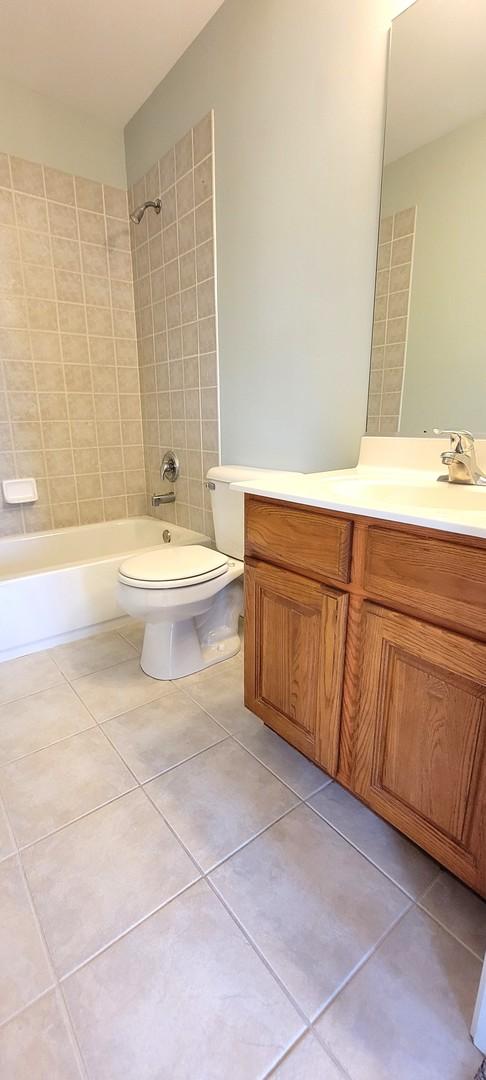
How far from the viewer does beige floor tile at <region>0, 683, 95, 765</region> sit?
4.35 ft

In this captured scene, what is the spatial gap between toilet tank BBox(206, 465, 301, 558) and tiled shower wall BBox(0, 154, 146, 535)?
3.29 ft

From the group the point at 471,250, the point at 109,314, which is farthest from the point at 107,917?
the point at 109,314

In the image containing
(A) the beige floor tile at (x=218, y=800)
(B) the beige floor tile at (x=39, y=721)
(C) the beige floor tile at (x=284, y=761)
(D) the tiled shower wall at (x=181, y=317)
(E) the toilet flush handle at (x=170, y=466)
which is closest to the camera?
(A) the beige floor tile at (x=218, y=800)

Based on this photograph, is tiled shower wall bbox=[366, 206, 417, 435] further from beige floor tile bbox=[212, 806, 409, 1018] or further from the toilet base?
beige floor tile bbox=[212, 806, 409, 1018]

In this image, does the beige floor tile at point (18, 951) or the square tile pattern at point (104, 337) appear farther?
the square tile pattern at point (104, 337)

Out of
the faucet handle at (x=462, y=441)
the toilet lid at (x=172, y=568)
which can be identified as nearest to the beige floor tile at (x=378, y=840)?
the toilet lid at (x=172, y=568)

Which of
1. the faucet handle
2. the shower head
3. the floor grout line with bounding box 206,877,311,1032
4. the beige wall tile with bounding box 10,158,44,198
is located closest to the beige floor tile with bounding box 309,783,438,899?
the floor grout line with bounding box 206,877,311,1032

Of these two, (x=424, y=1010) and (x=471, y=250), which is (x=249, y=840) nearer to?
(x=424, y=1010)

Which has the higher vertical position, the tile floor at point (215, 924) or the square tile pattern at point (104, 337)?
the square tile pattern at point (104, 337)

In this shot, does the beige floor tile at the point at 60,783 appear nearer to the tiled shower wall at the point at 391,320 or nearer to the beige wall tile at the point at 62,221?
the tiled shower wall at the point at 391,320

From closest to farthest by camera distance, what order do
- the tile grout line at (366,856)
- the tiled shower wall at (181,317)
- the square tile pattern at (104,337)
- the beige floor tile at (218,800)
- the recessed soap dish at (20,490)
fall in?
the tile grout line at (366,856) → the beige floor tile at (218,800) → the tiled shower wall at (181,317) → the square tile pattern at (104,337) → the recessed soap dish at (20,490)

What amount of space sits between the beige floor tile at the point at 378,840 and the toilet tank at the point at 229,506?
948 mm

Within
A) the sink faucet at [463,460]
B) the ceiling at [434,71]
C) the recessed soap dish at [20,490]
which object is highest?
the ceiling at [434,71]

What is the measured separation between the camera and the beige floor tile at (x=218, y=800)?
1.02m
